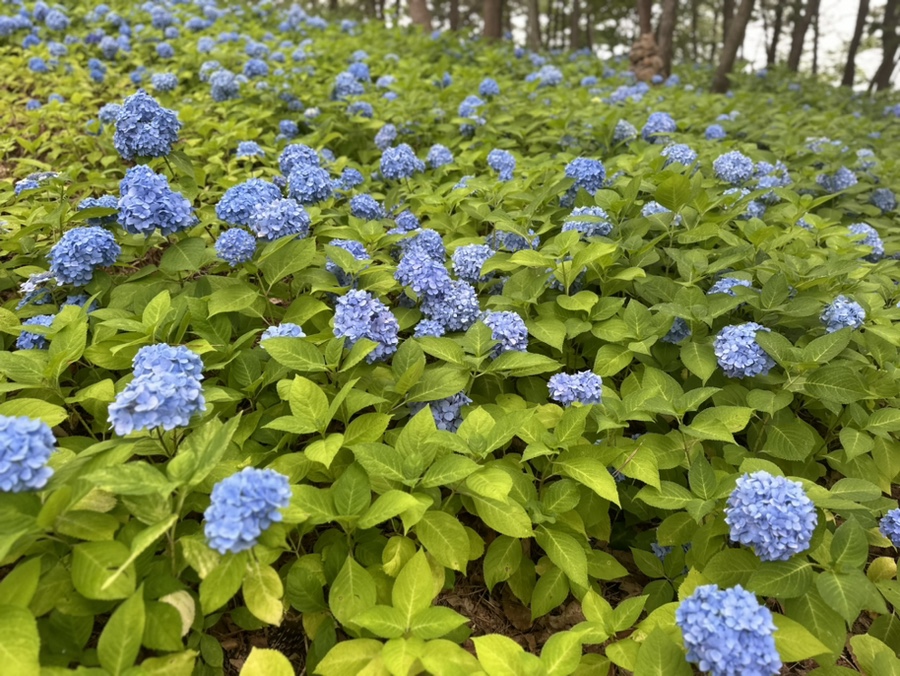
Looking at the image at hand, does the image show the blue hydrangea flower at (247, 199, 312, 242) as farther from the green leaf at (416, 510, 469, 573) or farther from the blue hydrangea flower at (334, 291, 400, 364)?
the green leaf at (416, 510, 469, 573)

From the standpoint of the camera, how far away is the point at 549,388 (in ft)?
8.20

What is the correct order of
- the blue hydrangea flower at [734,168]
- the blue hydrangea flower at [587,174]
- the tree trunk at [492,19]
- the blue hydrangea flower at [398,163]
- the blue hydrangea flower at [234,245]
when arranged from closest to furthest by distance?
the blue hydrangea flower at [234,245], the blue hydrangea flower at [587,174], the blue hydrangea flower at [734,168], the blue hydrangea flower at [398,163], the tree trunk at [492,19]

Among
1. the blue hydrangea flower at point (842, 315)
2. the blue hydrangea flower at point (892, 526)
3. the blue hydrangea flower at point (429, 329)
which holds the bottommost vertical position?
the blue hydrangea flower at point (892, 526)

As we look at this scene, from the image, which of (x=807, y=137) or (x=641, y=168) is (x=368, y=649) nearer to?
(x=641, y=168)

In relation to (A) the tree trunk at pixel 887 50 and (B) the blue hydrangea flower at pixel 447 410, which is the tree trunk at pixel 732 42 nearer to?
(A) the tree trunk at pixel 887 50

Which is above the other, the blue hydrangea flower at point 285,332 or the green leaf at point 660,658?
the blue hydrangea flower at point 285,332

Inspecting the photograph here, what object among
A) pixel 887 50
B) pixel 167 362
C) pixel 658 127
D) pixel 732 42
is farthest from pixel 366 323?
Answer: pixel 887 50

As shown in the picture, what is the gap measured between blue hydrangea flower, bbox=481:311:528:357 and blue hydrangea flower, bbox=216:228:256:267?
111 centimetres

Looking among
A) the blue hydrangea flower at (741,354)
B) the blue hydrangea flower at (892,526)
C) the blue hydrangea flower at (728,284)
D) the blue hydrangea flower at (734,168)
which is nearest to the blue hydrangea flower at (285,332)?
the blue hydrangea flower at (741,354)

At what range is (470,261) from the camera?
9.84 ft

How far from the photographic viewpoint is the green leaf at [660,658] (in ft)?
5.41

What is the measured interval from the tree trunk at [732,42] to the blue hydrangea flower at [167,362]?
350 inches

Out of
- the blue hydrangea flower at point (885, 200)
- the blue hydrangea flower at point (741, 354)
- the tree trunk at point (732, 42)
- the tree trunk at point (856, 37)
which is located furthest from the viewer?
the tree trunk at point (856, 37)

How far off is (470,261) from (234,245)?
3.68 ft
